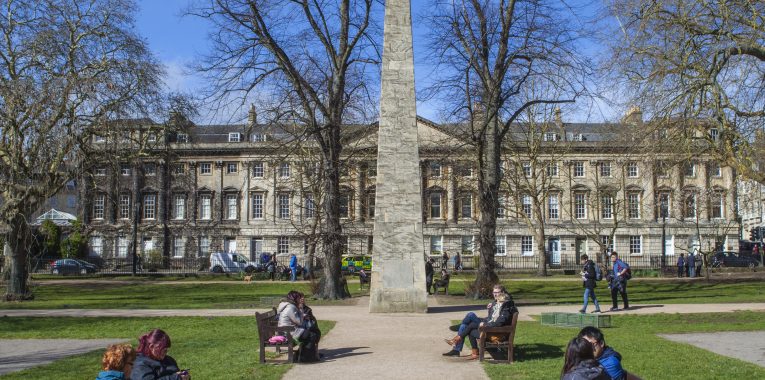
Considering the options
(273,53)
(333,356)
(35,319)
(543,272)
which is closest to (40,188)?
(35,319)

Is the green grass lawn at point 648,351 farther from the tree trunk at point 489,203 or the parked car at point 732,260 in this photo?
the parked car at point 732,260

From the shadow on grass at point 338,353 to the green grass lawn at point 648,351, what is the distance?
97.2 inches

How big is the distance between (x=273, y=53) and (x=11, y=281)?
12.3m

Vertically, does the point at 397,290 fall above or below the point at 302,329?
above

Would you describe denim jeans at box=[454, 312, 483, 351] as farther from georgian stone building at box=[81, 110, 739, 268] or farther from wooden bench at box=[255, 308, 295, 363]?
georgian stone building at box=[81, 110, 739, 268]

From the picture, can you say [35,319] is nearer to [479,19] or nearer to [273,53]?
[273,53]

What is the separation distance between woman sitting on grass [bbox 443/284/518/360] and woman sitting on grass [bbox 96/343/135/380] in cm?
650

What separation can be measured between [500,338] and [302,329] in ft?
10.3

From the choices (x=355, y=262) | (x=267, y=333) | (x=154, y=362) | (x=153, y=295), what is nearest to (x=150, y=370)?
(x=154, y=362)

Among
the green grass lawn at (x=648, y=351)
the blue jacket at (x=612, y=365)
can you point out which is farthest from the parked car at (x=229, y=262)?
the blue jacket at (x=612, y=365)

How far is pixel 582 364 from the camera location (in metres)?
6.54

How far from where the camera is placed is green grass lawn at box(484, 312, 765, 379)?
1036 centimetres

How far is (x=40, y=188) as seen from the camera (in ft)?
72.8

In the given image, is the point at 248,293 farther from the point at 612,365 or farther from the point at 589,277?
the point at 612,365
